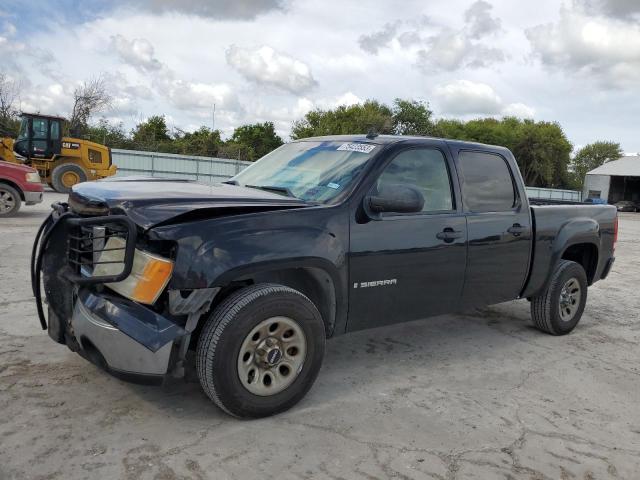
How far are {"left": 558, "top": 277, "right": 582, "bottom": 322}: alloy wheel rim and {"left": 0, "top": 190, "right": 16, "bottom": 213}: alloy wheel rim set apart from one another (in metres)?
11.5

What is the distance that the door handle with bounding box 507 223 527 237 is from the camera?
4.82 meters

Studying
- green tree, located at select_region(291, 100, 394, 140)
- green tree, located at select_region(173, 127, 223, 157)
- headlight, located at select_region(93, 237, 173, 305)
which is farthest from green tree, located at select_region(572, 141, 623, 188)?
headlight, located at select_region(93, 237, 173, 305)

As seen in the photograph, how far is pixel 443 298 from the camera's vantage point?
4.33m

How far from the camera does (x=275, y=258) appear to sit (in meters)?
3.32

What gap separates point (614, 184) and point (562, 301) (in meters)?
57.5

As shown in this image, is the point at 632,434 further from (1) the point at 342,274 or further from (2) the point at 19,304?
(2) the point at 19,304

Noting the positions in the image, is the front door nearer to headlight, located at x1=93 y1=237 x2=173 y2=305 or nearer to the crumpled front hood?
the crumpled front hood

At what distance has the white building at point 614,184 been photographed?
55.5 metres

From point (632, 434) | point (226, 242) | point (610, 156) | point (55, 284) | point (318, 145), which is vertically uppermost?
point (610, 156)

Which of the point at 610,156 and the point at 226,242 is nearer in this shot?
the point at 226,242

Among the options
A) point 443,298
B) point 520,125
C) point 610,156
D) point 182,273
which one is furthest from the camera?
point 610,156

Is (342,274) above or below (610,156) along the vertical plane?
below

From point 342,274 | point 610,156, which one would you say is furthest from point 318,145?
point 610,156

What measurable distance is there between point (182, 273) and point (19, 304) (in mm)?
3265
